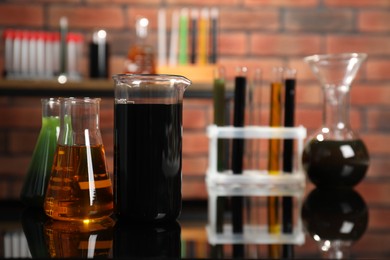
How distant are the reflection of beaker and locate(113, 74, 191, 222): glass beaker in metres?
0.05

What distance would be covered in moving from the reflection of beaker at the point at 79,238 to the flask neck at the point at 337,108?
53 centimetres

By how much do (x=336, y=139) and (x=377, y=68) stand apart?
4.94ft

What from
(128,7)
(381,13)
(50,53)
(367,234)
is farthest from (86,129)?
(381,13)

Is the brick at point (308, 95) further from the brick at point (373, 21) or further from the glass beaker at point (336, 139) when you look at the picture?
the glass beaker at point (336, 139)

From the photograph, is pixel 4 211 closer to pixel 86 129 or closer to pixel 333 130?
pixel 86 129

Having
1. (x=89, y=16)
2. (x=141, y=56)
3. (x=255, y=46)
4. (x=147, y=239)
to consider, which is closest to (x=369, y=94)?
(x=255, y=46)

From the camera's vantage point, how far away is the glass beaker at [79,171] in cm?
74

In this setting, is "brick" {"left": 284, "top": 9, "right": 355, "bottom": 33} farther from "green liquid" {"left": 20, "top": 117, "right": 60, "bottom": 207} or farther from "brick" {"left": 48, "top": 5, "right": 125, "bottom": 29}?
"green liquid" {"left": 20, "top": 117, "right": 60, "bottom": 207}

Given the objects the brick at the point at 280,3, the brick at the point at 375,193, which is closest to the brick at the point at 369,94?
the brick at the point at 280,3

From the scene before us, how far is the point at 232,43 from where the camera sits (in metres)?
2.47

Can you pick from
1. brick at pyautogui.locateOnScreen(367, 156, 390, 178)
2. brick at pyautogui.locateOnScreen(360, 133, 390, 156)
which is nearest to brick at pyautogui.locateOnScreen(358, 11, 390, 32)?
brick at pyautogui.locateOnScreen(360, 133, 390, 156)

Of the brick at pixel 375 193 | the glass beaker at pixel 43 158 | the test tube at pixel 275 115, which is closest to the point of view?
the glass beaker at pixel 43 158

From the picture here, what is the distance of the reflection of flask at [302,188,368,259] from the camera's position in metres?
0.67

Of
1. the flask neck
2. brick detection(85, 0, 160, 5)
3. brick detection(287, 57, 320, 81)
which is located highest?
brick detection(85, 0, 160, 5)
